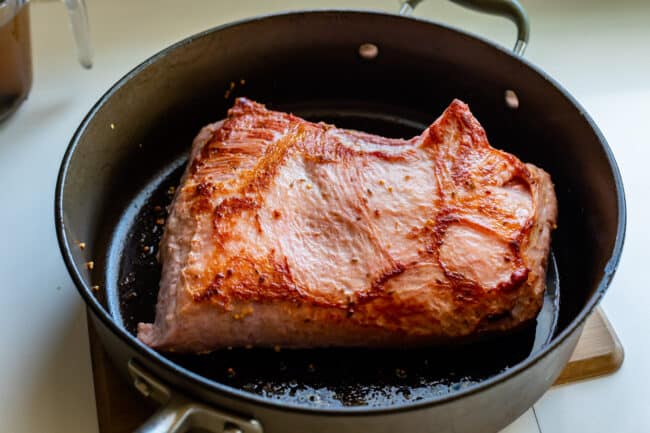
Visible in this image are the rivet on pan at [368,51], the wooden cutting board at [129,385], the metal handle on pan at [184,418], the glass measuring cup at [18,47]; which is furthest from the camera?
the rivet on pan at [368,51]

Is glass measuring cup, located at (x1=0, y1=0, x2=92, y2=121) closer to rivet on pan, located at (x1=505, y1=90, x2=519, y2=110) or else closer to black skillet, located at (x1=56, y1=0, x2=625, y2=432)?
black skillet, located at (x1=56, y1=0, x2=625, y2=432)

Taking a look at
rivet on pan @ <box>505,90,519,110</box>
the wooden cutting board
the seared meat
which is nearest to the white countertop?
the wooden cutting board

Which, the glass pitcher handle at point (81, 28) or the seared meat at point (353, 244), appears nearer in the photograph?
the seared meat at point (353, 244)

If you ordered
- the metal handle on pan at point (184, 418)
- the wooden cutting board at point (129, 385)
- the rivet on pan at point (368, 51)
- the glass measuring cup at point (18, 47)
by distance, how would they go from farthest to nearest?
1. the rivet on pan at point (368, 51)
2. the glass measuring cup at point (18, 47)
3. the wooden cutting board at point (129, 385)
4. the metal handle on pan at point (184, 418)

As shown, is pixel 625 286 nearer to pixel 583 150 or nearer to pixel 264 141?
pixel 583 150

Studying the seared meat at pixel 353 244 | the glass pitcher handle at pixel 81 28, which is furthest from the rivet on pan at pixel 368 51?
the glass pitcher handle at pixel 81 28

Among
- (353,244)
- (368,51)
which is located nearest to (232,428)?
(353,244)

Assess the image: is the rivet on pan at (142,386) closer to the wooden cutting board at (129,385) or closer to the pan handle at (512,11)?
the wooden cutting board at (129,385)
